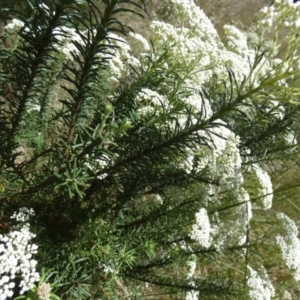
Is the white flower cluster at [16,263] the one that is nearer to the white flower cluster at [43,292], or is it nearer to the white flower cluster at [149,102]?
the white flower cluster at [43,292]

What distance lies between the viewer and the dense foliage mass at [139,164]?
120 centimetres

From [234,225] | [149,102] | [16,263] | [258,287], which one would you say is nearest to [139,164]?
[149,102]

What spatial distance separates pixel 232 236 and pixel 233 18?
2731 millimetres

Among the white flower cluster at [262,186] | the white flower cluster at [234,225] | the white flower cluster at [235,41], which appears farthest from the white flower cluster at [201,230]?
the white flower cluster at [235,41]

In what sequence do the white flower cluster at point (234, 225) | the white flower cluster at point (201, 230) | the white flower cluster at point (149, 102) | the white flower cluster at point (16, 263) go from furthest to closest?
the white flower cluster at point (234, 225)
the white flower cluster at point (201, 230)
the white flower cluster at point (149, 102)
the white flower cluster at point (16, 263)

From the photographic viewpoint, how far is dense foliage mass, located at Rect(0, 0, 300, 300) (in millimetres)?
1200

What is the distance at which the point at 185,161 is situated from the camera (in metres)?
1.40

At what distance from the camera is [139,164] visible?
1267mm

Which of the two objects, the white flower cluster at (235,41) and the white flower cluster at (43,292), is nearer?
the white flower cluster at (43,292)

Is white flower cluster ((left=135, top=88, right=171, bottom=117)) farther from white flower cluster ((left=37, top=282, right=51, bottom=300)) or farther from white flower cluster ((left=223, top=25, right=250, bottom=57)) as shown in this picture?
white flower cluster ((left=223, top=25, right=250, bottom=57))

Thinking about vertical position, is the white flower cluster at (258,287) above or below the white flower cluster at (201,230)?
below

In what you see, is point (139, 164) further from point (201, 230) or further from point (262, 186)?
point (262, 186)

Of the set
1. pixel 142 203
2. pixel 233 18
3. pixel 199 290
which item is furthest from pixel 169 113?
pixel 233 18

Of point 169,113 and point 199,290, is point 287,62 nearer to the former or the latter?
point 169,113
